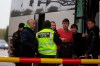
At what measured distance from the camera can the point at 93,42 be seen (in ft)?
27.4

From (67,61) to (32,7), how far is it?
433 centimetres

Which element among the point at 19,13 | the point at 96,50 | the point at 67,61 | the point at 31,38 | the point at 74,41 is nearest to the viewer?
the point at 67,61

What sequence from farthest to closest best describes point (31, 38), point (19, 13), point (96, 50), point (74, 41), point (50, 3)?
point (19, 13) → point (50, 3) → point (74, 41) → point (96, 50) → point (31, 38)

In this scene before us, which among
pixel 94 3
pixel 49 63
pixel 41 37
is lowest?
pixel 49 63

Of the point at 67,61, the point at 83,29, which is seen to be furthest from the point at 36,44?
the point at 83,29

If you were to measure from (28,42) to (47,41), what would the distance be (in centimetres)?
45

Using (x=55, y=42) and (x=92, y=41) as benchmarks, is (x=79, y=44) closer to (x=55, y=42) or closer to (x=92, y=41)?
(x=92, y=41)

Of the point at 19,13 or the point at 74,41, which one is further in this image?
the point at 19,13

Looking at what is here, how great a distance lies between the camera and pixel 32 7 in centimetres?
1148

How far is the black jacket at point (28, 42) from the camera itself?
7.94 metres

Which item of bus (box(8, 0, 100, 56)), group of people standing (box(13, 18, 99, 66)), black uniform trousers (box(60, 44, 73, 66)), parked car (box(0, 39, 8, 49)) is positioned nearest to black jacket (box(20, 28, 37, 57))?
group of people standing (box(13, 18, 99, 66))

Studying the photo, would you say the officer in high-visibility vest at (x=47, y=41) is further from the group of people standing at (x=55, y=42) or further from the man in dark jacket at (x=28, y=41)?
the man in dark jacket at (x=28, y=41)

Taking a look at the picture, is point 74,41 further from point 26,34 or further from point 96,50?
point 26,34

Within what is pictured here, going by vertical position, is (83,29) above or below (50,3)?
below
